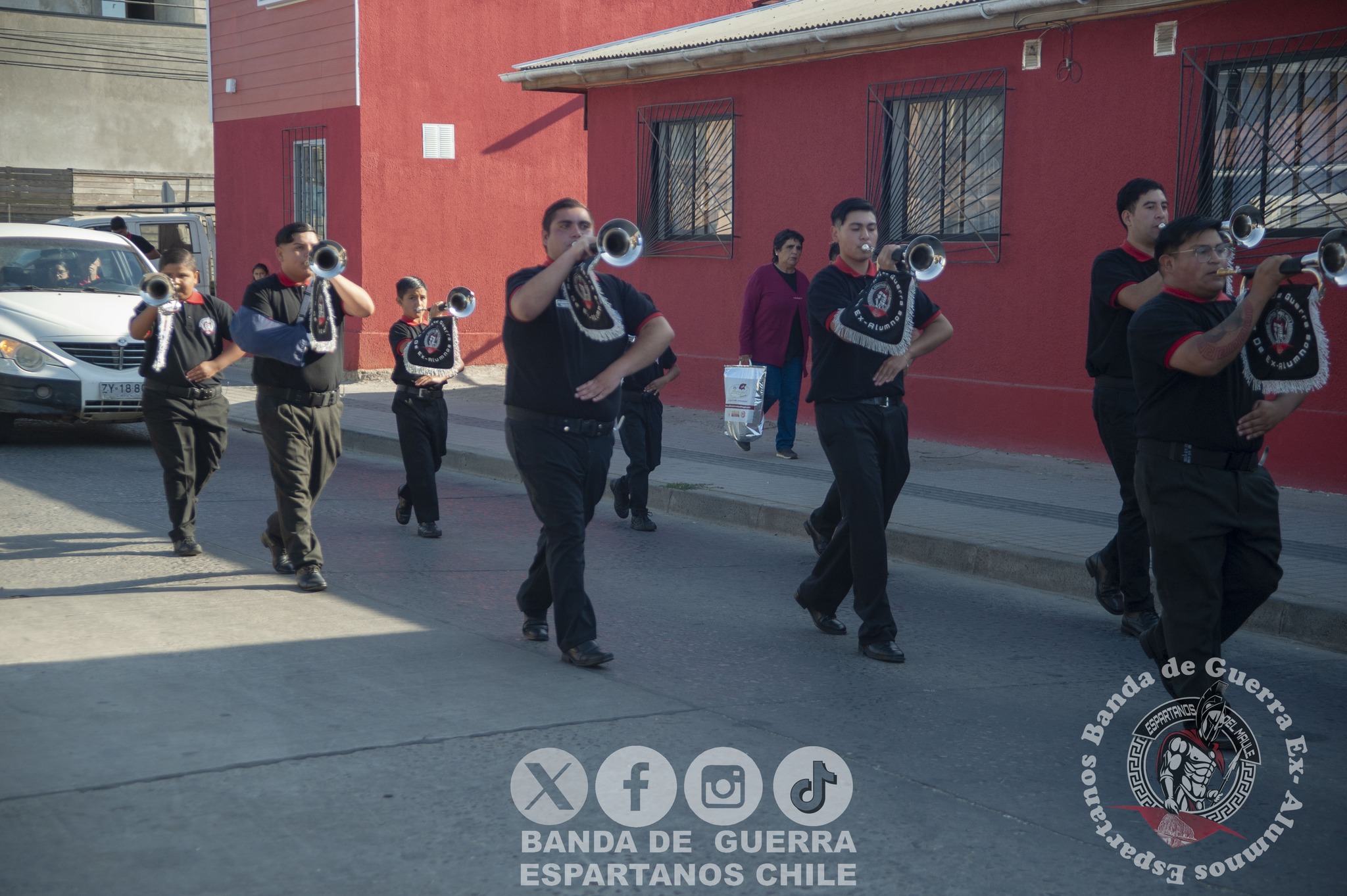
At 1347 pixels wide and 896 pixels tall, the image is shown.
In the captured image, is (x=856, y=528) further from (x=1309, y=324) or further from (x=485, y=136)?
(x=485, y=136)

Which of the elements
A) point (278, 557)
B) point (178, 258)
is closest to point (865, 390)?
point (278, 557)

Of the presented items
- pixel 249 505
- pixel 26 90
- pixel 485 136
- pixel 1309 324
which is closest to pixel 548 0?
pixel 485 136

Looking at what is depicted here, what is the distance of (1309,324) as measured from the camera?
4332 millimetres

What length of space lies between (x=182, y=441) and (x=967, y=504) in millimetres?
4966

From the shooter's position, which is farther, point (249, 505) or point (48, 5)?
point (48, 5)

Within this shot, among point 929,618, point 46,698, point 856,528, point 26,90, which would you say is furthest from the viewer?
point 26,90

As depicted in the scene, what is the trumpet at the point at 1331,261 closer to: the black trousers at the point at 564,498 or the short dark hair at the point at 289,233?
the black trousers at the point at 564,498

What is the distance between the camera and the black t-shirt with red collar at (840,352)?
6.03 metres

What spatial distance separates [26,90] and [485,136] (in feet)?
49.5

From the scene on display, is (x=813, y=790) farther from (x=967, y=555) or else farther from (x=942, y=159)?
(x=942, y=159)

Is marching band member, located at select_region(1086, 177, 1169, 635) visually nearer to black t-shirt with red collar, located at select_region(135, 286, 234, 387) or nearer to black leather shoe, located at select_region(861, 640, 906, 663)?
black leather shoe, located at select_region(861, 640, 906, 663)

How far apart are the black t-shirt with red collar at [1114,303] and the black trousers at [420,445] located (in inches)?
165

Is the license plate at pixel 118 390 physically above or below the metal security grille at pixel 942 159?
below

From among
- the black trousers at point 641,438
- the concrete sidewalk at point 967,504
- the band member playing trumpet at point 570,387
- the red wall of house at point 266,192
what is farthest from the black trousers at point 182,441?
the red wall of house at point 266,192
